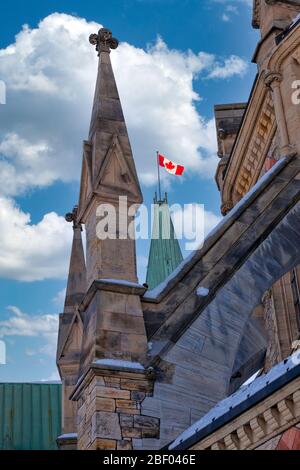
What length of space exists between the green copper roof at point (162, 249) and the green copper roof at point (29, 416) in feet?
73.6

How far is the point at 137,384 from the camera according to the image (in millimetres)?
11125

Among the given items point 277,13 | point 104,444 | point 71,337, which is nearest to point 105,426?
point 104,444

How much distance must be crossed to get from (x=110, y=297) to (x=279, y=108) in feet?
17.0

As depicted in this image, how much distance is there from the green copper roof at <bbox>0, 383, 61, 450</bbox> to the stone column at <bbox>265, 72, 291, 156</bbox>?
52.5 feet

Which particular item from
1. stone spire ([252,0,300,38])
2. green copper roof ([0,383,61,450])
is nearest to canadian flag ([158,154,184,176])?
green copper roof ([0,383,61,450])

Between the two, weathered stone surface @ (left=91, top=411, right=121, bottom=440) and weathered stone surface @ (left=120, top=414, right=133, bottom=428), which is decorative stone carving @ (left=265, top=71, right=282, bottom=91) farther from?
weathered stone surface @ (left=91, top=411, right=121, bottom=440)

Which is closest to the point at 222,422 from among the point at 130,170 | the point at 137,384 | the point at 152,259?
the point at 137,384

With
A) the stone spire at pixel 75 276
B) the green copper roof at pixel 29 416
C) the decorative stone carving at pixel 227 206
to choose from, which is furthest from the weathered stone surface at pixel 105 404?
the green copper roof at pixel 29 416

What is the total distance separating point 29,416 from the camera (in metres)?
28.9

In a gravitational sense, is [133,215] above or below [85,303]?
above

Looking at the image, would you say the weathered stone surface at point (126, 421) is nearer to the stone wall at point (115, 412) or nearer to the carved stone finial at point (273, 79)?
the stone wall at point (115, 412)

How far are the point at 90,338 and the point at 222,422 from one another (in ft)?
10.3

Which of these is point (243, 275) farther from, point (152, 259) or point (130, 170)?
point (152, 259)
